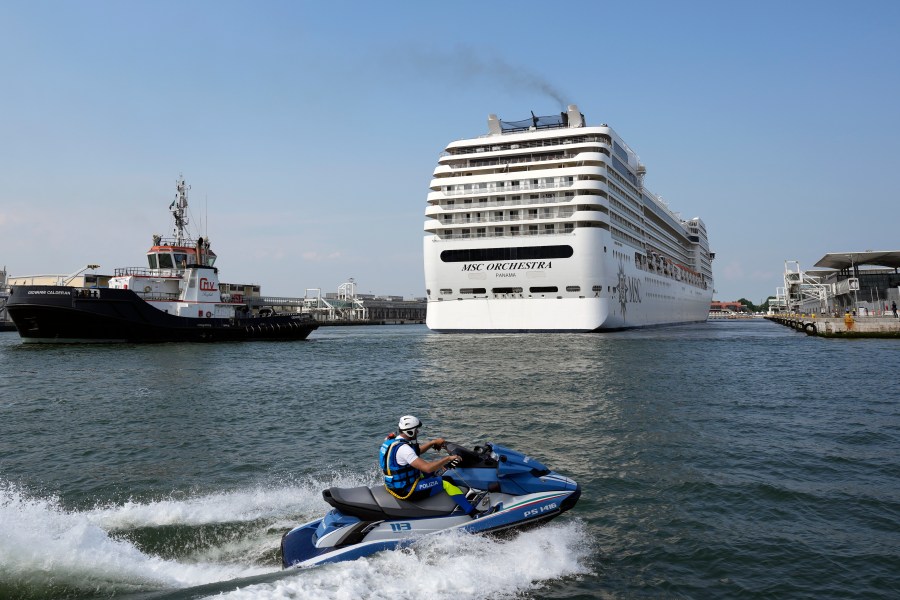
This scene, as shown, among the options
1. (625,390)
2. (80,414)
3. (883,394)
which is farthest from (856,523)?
(80,414)

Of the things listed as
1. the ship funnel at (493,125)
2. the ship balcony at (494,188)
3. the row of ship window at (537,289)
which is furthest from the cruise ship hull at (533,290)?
the ship funnel at (493,125)

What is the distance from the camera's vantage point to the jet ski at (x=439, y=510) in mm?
6750

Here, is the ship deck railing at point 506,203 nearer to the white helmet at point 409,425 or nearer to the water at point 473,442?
the water at point 473,442

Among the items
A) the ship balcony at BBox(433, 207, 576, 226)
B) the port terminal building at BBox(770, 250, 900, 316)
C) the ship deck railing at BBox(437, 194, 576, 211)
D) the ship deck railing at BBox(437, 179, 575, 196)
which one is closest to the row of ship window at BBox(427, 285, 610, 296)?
the ship balcony at BBox(433, 207, 576, 226)

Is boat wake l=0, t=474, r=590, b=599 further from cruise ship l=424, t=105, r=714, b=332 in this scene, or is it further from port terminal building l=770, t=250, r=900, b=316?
port terminal building l=770, t=250, r=900, b=316

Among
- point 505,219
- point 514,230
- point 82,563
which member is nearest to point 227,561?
point 82,563

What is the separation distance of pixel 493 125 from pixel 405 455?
62838 mm

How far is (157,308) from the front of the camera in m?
47.4

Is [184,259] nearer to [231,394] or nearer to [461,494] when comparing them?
[231,394]

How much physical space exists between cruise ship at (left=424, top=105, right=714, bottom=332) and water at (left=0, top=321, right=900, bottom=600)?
72.4ft

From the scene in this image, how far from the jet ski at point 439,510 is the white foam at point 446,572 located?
15 centimetres

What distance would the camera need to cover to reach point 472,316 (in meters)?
48.1

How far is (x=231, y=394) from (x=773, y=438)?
17389 mm

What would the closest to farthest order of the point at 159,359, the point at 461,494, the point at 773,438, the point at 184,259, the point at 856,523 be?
the point at 461,494
the point at 856,523
the point at 773,438
the point at 159,359
the point at 184,259
